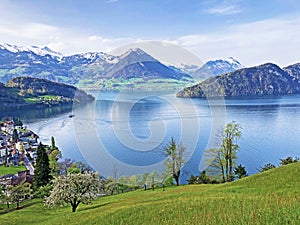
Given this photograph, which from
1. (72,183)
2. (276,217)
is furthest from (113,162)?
(276,217)

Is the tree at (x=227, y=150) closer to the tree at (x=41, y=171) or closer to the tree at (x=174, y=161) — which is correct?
the tree at (x=174, y=161)

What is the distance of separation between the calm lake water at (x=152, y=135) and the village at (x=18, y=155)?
502cm

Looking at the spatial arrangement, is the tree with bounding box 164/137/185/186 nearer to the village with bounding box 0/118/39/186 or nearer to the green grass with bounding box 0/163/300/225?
the green grass with bounding box 0/163/300/225

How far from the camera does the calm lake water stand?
45.7 meters

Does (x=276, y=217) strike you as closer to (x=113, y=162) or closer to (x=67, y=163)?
(x=113, y=162)

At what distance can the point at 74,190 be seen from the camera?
24.4 metres

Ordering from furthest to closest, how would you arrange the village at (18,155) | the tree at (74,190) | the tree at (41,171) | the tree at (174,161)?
the village at (18,155), the tree at (41,171), the tree at (174,161), the tree at (74,190)

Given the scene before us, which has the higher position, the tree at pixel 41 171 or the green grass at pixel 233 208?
the green grass at pixel 233 208

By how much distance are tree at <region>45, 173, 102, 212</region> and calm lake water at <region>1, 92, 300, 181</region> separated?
283 centimetres

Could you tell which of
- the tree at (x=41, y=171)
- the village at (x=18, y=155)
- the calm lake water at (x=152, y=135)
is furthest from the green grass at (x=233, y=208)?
the village at (x=18, y=155)

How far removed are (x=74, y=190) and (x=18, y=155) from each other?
70.6 meters

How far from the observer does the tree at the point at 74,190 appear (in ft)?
79.0

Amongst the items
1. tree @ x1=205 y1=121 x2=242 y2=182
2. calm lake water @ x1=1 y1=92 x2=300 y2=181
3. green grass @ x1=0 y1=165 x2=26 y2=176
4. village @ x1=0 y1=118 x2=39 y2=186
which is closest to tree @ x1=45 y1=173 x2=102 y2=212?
calm lake water @ x1=1 y1=92 x2=300 y2=181

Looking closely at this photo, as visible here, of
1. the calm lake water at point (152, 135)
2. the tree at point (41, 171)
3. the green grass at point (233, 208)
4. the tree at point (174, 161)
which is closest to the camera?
the green grass at point (233, 208)
